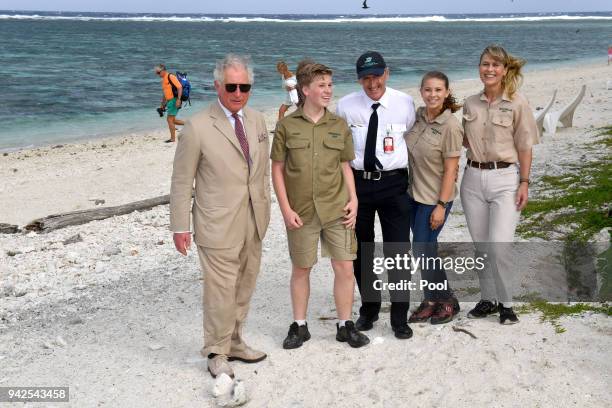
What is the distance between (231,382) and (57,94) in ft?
95.0

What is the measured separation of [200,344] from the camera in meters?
5.11

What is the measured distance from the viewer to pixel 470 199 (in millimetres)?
4875

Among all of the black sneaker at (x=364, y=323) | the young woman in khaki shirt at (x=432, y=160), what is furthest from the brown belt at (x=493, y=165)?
the black sneaker at (x=364, y=323)

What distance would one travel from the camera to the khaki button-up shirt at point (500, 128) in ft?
15.1

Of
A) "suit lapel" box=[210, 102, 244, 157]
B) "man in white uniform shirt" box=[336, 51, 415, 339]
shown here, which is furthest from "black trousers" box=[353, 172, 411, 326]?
"suit lapel" box=[210, 102, 244, 157]

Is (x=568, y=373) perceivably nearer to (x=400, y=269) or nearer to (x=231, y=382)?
(x=400, y=269)

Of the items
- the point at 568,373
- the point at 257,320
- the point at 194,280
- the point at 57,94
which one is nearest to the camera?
the point at 568,373

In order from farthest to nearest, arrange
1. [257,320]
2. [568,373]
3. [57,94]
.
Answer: [57,94] < [257,320] < [568,373]

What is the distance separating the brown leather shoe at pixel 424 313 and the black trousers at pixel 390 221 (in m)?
0.23

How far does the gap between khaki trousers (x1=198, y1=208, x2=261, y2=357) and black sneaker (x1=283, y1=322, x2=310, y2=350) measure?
35 centimetres

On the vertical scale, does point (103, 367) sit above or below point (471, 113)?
below

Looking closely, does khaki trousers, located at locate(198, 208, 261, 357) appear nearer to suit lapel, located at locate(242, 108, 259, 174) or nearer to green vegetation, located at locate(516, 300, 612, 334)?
suit lapel, located at locate(242, 108, 259, 174)

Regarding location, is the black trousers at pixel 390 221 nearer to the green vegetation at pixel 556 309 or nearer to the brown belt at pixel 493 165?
the brown belt at pixel 493 165

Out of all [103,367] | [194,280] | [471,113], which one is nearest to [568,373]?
[471,113]
